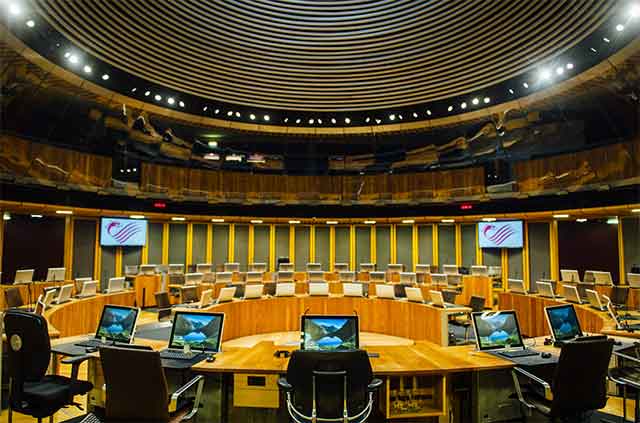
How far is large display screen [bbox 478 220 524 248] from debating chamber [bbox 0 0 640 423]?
0.08m

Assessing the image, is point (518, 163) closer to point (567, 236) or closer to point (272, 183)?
point (567, 236)

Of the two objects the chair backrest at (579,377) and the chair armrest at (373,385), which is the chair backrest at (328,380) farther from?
the chair backrest at (579,377)

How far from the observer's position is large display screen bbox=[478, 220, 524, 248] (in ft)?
43.9

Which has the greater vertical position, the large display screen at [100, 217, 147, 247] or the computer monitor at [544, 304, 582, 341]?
the large display screen at [100, 217, 147, 247]

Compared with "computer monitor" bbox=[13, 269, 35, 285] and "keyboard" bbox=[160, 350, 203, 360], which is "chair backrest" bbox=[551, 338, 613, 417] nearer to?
"keyboard" bbox=[160, 350, 203, 360]

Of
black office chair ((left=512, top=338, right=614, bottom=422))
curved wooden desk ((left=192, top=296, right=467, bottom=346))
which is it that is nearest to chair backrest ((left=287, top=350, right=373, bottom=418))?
black office chair ((left=512, top=338, right=614, bottom=422))

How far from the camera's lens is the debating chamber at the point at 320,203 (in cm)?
350

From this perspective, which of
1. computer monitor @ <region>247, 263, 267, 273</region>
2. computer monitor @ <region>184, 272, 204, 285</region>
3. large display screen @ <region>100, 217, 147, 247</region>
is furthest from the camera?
computer monitor @ <region>247, 263, 267, 273</region>

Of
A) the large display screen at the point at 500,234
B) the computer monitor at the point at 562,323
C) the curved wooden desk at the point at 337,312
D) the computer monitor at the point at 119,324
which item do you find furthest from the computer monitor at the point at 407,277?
the computer monitor at the point at 119,324

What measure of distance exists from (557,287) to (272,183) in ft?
33.3

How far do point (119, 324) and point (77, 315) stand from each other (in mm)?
4256

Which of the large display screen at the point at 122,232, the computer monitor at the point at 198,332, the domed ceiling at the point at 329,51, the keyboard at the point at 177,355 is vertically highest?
the domed ceiling at the point at 329,51

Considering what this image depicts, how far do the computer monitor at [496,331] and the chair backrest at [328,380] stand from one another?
69.9 inches

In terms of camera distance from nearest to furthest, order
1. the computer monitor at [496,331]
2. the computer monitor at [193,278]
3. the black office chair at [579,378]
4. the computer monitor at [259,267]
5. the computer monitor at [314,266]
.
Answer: the black office chair at [579,378]
the computer monitor at [496,331]
the computer monitor at [193,278]
the computer monitor at [314,266]
the computer monitor at [259,267]
